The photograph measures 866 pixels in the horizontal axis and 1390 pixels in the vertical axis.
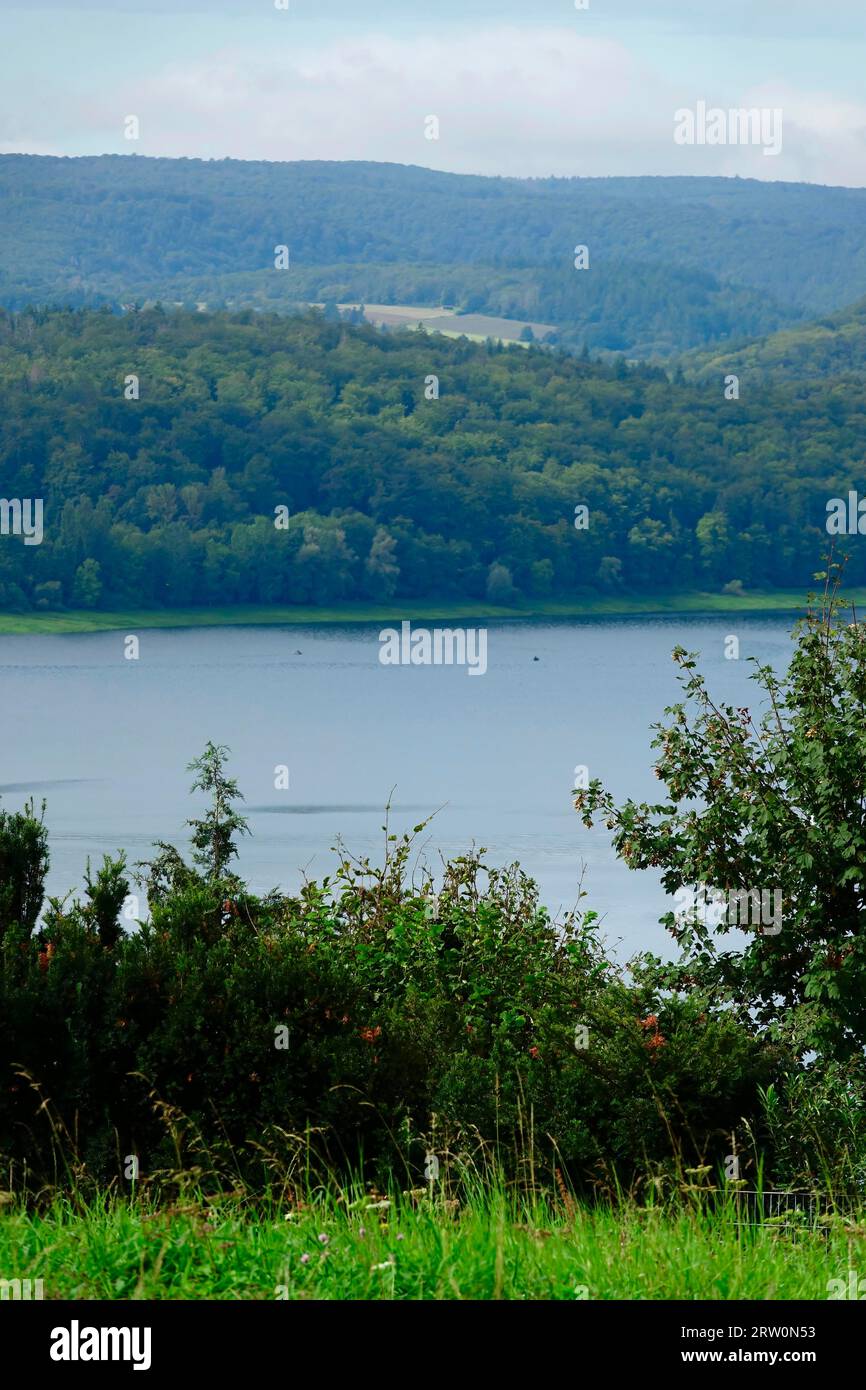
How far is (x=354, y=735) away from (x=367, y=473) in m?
40.1

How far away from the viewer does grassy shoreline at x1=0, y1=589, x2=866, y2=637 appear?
85.4 m

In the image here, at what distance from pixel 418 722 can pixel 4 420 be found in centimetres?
3989

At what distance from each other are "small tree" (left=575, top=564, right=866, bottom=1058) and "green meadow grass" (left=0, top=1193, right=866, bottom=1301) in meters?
3.31

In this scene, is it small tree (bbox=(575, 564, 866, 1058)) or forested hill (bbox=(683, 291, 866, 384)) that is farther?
forested hill (bbox=(683, 291, 866, 384))

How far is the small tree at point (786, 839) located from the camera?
7.05m

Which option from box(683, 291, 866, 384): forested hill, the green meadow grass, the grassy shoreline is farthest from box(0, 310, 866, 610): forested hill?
the green meadow grass

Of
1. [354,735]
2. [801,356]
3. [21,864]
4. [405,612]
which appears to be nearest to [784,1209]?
[21,864]

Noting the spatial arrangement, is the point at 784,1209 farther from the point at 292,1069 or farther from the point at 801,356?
the point at 801,356

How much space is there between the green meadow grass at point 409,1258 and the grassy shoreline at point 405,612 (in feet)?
269

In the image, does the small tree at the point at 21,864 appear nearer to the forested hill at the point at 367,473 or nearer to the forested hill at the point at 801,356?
the forested hill at the point at 367,473

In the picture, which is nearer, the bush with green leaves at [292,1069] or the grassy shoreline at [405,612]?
the bush with green leaves at [292,1069]

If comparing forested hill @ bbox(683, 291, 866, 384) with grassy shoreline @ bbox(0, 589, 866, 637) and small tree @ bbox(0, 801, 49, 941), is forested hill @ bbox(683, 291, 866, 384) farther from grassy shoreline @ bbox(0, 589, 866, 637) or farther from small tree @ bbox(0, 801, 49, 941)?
small tree @ bbox(0, 801, 49, 941)

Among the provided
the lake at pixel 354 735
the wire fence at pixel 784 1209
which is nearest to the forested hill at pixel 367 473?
the lake at pixel 354 735
